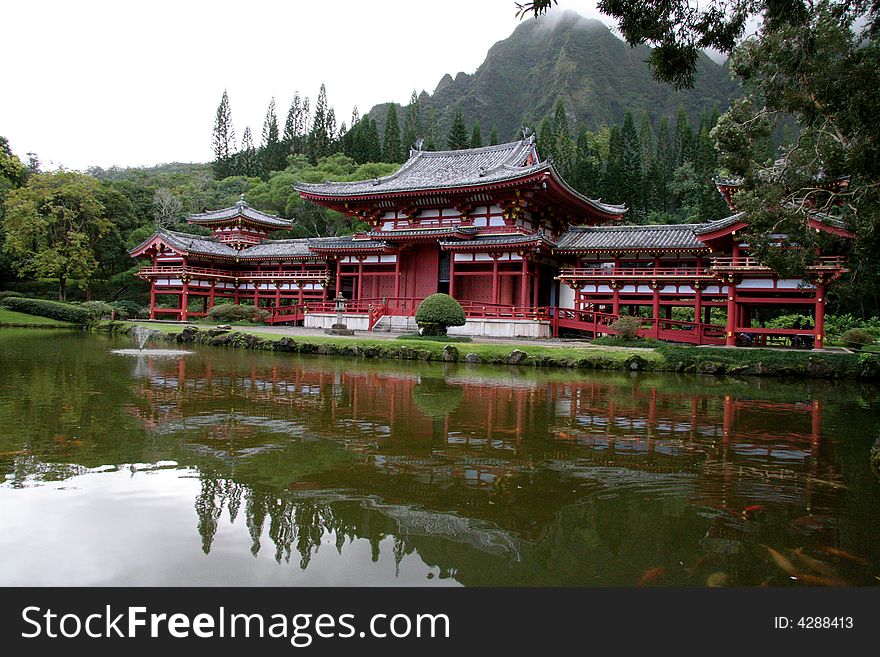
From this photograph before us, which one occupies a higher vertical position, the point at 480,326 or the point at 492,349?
the point at 480,326

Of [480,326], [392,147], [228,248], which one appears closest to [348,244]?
[480,326]

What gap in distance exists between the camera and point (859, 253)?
16.4 m

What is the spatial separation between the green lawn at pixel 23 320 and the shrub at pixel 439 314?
24.6 metres

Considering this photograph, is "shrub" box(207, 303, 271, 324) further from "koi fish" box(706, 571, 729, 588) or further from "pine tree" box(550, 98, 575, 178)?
"pine tree" box(550, 98, 575, 178)

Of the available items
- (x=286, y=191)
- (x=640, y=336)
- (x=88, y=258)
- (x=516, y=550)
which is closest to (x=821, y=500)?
(x=516, y=550)

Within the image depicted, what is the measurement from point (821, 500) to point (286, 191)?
5462cm

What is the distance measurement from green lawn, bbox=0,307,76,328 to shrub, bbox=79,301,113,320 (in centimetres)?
136

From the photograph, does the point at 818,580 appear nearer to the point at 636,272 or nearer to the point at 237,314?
the point at 636,272

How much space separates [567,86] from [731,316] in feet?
361

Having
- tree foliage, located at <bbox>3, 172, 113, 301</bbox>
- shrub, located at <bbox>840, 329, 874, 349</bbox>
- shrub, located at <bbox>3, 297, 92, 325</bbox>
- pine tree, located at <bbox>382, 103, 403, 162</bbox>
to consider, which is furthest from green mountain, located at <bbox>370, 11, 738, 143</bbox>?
shrub, located at <bbox>840, 329, 874, 349</bbox>

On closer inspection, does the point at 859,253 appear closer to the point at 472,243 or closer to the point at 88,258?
the point at 472,243

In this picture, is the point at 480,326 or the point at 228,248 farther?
the point at 228,248

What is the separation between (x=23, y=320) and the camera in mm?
38094

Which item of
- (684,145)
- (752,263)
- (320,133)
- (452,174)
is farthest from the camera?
(320,133)
